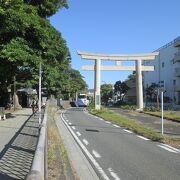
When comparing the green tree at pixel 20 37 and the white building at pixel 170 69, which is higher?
the white building at pixel 170 69

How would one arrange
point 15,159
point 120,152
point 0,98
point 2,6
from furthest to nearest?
point 0,98, point 2,6, point 120,152, point 15,159

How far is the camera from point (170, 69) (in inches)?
3499

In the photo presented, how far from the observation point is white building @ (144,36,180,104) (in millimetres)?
82562

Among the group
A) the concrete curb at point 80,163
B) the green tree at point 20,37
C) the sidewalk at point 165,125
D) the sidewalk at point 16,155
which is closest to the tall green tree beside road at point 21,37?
the green tree at point 20,37

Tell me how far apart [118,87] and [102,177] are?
109074mm

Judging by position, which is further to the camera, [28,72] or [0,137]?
[28,72]

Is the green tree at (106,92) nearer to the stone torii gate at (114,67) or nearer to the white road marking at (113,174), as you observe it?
the stone torii gate at (114,67)

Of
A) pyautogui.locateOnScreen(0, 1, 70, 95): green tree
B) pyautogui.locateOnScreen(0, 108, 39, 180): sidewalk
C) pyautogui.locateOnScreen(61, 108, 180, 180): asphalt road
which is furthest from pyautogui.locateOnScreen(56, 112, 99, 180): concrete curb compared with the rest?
pyautogui.locateOnScreen(0, 1, 70, 95): green tree

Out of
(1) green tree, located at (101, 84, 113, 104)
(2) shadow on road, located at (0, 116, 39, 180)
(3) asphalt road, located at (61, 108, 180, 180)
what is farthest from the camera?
(1) green tree, located at (101, 84, 113, 104)

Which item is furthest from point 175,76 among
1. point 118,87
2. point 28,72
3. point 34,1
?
point 34,1

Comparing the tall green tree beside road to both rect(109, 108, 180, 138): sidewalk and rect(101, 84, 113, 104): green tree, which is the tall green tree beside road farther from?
rect(101, 84, 113, 104): green tree

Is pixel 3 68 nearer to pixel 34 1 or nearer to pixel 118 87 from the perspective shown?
pixel 34 1

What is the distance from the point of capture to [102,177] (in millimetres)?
9727

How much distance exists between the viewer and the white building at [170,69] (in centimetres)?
8256
